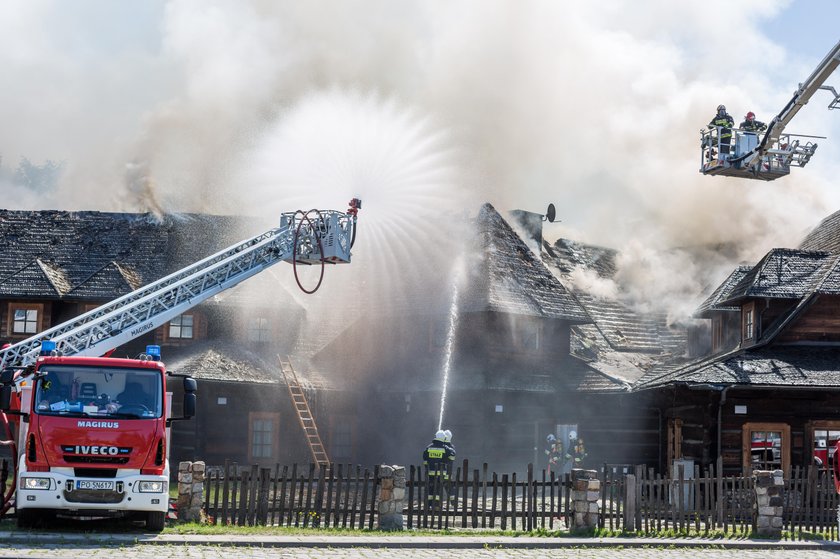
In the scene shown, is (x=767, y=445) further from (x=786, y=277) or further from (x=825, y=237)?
(x=825, y=237)

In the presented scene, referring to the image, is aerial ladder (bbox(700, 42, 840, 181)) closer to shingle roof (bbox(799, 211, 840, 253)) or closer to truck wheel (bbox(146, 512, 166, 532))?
shingle roof (bbox(799, 211, 840, 253))

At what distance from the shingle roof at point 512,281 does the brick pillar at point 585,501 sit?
16.9 m

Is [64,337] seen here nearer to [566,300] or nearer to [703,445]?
[703,445]

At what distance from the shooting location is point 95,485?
17344mm

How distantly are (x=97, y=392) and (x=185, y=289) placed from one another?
9259mm

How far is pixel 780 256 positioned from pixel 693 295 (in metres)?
8.65

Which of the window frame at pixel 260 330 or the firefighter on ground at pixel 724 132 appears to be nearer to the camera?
the firefighter on ground at pixel 724 132

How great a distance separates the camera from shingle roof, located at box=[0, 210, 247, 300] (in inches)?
1516

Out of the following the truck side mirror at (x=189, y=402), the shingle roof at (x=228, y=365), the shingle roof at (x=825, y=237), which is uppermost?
the shingle roof at (x=825, y=237)

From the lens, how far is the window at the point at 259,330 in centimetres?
3947

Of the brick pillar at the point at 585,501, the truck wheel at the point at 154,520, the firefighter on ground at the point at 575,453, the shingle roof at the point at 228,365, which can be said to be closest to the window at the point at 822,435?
the firefighter on ground at the point at 575,453

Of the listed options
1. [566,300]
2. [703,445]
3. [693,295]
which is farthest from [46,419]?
[693,295]

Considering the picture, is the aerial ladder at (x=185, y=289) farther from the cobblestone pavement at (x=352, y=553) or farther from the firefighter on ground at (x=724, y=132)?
the firefighter on ground at (x=724, y=132)

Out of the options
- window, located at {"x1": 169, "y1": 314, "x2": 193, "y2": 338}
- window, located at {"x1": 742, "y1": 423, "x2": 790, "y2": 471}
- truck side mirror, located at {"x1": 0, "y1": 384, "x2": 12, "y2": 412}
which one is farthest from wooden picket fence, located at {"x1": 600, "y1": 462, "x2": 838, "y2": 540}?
window, located at {"x1": 169, "y1": 314, "x2": 193, "y2": 338}
